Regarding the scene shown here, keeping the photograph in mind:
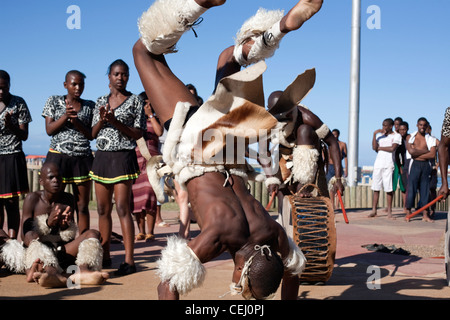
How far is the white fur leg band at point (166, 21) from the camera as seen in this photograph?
2.91 metres

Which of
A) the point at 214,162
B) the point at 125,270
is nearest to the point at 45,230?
the point at 125,270

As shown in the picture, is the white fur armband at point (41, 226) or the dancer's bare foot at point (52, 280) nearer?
the dancer's bare foot at point (52, 280)

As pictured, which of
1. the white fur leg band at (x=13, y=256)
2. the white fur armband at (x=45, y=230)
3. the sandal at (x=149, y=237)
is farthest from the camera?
the sandal at (x=149, y=237)

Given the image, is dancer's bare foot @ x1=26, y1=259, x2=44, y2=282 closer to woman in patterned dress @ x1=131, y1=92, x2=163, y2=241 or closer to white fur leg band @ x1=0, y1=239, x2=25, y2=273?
white fur leg band @ x1=0, y1=239, x2=25, y2=273

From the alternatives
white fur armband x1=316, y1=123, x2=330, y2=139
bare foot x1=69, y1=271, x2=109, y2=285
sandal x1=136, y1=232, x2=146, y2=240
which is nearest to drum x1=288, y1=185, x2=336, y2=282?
white fur armband x1=316, y1=123, x2=330, y2=139

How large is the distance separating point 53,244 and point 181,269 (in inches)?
98.9

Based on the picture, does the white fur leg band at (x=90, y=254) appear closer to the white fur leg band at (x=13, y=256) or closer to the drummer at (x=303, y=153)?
the white fur leg band at (x=13, y=256)

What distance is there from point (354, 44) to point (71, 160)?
11.5m

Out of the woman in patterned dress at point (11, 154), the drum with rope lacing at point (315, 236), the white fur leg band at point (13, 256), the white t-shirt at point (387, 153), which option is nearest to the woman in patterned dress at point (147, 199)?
the woman in patterned dress at point (11, 154)

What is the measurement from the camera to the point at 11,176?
5621 mm

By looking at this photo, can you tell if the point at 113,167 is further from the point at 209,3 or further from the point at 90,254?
the point at 209,3

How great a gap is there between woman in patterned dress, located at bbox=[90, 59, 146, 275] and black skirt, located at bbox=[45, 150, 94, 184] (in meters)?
0.31

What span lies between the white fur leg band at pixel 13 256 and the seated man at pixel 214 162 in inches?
93.3
